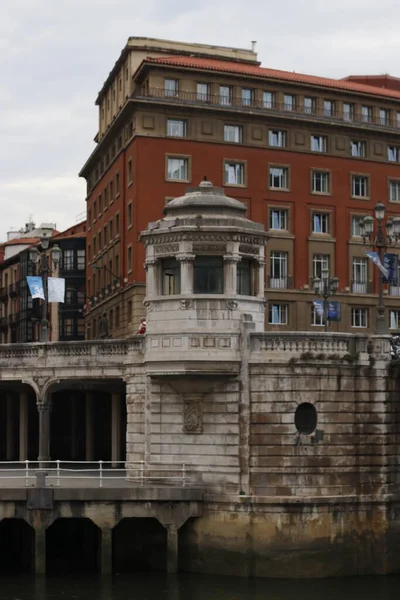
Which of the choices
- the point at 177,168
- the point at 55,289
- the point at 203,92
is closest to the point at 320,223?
the point at 177,168

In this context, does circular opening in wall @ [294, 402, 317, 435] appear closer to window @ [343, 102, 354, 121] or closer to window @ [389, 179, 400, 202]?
window @ [343, 102, 354, 121]

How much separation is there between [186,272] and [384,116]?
51426mm

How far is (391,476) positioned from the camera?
42062 millimetres

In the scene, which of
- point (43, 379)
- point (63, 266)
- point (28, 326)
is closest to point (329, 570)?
point (43, 379)

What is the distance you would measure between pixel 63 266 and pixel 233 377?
232 feet

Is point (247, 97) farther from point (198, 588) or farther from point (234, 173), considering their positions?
point (198, 588)

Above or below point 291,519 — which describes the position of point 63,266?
above

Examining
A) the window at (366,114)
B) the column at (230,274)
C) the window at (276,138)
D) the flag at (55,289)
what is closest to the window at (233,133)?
the window at (276,138)

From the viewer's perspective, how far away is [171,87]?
8138cm

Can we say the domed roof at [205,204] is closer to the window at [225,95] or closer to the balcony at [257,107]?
the balcony at [257,107]

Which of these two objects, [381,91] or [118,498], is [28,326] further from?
[118,498]

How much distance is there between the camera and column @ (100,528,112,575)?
1617 inches

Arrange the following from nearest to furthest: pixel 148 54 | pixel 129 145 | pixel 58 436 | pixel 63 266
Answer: pixel 58 436
pixel 129 145
pixel 148 54
pixel 63 266

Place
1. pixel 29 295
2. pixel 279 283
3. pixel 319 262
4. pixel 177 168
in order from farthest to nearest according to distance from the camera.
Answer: pixel 29 295, pixel 319 262, pixel 279 283, pixel 177 168
